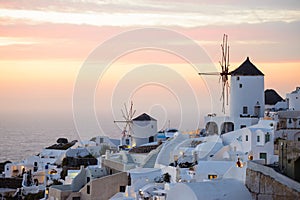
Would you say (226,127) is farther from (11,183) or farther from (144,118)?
(11,183)

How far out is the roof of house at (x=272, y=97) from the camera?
3591 cm

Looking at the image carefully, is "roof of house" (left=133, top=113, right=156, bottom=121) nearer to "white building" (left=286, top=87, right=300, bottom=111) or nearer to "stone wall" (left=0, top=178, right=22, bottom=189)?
"stone wall" (left=0, top=178, right=22, bottom=189)

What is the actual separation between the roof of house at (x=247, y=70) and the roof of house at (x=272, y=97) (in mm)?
3633

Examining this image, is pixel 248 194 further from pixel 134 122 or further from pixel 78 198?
pixel 134 122

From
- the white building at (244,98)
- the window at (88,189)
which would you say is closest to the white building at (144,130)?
the white building at (244,98)

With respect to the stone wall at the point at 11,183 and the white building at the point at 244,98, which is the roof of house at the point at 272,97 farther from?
the stone wall at the point at 11,183

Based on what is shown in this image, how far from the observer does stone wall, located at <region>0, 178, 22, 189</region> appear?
3616 centimetres

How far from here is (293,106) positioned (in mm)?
31469

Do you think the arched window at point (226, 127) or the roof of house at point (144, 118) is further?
the roof of house at point (144, 118)

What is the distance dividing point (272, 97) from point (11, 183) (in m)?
14.9

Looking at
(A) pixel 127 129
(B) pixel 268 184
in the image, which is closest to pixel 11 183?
(A) pixel 127 129

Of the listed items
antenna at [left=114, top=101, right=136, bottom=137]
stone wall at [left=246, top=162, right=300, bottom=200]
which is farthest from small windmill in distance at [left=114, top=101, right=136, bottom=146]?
stone wall at [left=246, top=162, right=300, bottom=200]

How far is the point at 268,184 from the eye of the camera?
1307 centimetres

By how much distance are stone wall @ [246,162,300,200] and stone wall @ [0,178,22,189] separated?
77.6 ft
